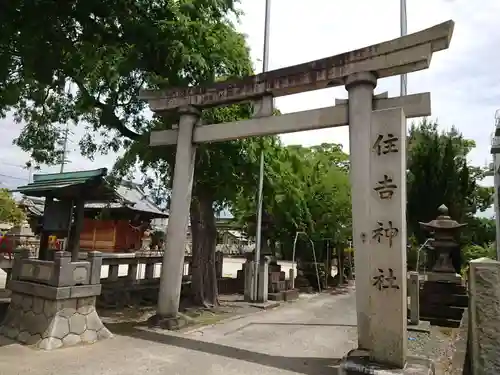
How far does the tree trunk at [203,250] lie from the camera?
1105 centimetres

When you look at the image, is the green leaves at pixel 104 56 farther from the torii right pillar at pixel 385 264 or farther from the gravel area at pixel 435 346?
the gravel area at pixel 435 346

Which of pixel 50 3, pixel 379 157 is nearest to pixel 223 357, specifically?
pixel 379 157

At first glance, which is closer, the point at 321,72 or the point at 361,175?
the point at 361,175

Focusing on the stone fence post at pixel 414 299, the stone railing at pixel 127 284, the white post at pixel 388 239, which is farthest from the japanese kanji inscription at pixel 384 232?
the stone railing at pixel 127 284

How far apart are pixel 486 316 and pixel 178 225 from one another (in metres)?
5.71

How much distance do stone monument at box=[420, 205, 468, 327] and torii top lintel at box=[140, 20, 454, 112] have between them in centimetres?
596

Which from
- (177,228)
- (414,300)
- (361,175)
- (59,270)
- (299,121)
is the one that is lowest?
(414,300)

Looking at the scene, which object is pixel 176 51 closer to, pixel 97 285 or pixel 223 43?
pixel 223 43

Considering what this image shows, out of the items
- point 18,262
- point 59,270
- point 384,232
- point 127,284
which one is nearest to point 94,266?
point 59,270

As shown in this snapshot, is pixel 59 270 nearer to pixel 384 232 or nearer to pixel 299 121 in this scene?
pixel 299 121

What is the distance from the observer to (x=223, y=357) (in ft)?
21.4

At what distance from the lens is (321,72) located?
7078 millimetres

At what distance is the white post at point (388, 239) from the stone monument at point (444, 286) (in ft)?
17.7

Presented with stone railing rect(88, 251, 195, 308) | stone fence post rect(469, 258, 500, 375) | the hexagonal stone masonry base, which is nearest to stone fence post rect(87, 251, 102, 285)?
the hexagonal stone masonry base
